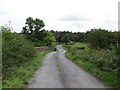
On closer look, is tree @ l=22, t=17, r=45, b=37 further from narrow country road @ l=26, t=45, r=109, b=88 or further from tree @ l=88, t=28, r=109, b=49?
narrow country road @ l=26, t=45, r=109, b=88

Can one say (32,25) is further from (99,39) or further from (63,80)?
(63,80)

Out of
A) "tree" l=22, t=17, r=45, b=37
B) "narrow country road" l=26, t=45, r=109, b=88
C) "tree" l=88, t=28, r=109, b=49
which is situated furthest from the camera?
"tree" l=22, t=17, r=45, b=37

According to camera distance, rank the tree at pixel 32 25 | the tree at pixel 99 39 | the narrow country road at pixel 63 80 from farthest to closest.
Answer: the tree at pixel 32 25
the tree at pixel 99 39
the narrow country road at pixel 63 80

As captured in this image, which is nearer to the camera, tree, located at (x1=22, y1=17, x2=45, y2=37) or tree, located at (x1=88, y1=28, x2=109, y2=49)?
tree, located at (x1=88, y1=28, x2=109, y2=49)

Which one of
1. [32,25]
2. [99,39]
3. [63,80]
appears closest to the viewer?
[63,80]

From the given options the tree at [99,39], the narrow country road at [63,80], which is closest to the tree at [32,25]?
the tree at [99,39]

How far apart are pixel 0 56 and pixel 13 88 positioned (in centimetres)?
680

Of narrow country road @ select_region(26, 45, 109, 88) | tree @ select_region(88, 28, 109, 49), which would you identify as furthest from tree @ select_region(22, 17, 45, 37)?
narrow country road @ select_region(26, 45, 109, 88)

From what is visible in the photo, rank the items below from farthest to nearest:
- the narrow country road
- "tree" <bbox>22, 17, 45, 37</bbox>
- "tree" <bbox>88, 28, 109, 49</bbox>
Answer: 1. "tree" <bbox>22, 17, 45, 37</bbox>
2. "tree" <bbox>88, 28, 109, 49</bbox>
3. the narrow country road

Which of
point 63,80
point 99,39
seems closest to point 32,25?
point 99,39

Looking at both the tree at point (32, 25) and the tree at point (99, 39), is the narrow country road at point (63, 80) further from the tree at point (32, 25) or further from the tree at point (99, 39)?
the tree at point (32, 25)

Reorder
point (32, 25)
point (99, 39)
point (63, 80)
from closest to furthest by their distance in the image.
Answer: point (63, 80) → point (99, 39) → point (32, 25)

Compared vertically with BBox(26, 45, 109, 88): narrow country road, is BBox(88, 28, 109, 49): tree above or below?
above

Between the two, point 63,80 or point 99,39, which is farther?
point 99,39
